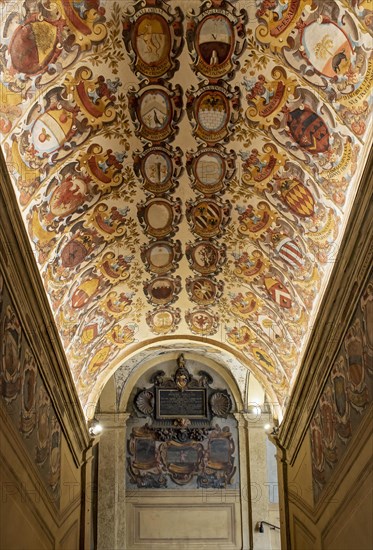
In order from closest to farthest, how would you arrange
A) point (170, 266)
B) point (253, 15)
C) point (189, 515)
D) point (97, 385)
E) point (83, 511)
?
1. point (253, 15)
2. point (170, 266)
3. point (83, 511)
4. point (97, 385)
5. point (189, 515)

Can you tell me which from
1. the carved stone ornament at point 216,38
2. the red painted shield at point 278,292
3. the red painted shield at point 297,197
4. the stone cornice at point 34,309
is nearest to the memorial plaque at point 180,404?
the stone cornice at point 34,309

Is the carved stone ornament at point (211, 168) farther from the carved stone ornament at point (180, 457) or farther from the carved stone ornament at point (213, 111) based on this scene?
the carved stone ornament at point (180, 457)

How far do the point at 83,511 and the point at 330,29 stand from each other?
11.5 m

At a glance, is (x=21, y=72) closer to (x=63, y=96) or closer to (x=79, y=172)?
(x=63, y=96)

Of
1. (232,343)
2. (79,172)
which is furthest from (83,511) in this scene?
(79,172)

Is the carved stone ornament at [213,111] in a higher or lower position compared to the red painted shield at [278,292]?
higher

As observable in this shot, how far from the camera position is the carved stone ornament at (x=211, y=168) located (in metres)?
10.5

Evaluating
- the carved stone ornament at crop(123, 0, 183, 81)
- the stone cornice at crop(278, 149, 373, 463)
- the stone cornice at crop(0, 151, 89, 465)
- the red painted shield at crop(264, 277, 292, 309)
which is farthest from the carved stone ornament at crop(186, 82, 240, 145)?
the red painted shield at crop(264, 277, 292, 309)

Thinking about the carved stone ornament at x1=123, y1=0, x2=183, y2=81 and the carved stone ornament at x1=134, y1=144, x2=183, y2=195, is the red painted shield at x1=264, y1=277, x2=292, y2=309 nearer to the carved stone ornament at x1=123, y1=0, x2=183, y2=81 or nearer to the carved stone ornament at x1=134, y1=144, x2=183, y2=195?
the carved stone ornament at x1=134, y1=144, x2=183, y2=195

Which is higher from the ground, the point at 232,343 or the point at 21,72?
the point at 232,343

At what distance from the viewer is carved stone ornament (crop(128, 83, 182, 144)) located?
9.26 metres

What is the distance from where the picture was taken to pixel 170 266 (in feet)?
45.5

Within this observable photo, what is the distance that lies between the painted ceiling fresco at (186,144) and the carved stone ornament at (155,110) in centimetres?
2

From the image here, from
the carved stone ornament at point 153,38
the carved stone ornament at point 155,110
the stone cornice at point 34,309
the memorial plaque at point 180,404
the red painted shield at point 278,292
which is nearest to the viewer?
the stone cornice at point 34,309
